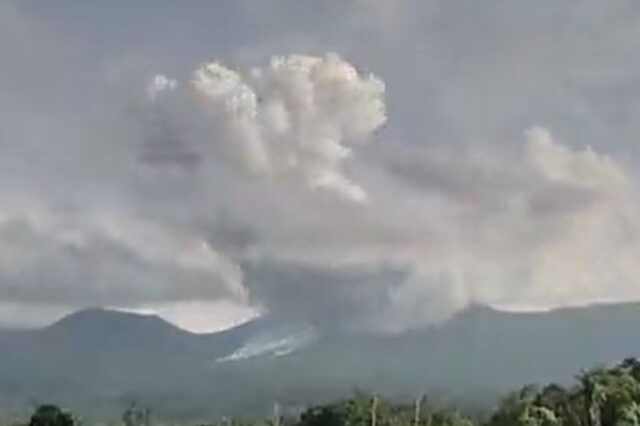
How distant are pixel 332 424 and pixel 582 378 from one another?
83.1 feet

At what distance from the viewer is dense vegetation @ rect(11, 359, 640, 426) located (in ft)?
248

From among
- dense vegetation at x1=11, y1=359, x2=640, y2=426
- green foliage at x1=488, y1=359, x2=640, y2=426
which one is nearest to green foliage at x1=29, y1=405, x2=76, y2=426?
dense vegetation at x1=11, y1=359, x2=640, y2=426

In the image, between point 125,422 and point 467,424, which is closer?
point 467,424

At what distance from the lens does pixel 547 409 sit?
79500mm

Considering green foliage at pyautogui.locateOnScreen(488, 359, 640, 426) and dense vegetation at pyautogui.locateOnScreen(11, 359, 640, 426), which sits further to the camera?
dense vegetation at pyautogui.locateOnScreen(11, 359, 640, 426)

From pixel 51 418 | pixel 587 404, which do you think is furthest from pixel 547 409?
pixel 51 418

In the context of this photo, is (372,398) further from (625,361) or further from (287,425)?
(287,425)

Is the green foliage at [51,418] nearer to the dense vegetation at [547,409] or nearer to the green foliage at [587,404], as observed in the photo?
the dense vegetation at [547,409]

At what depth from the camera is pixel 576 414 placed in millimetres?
80125

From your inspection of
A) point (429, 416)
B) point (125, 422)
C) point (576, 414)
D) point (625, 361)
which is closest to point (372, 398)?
point (429, 416)

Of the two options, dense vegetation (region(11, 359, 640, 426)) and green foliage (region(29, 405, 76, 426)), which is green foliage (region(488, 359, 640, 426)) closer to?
dense vegetation (region(11, 359, 640, 426))

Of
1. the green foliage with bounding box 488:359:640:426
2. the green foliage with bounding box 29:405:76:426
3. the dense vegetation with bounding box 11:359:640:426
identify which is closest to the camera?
the green foliage with bounding box 488:359:640:426

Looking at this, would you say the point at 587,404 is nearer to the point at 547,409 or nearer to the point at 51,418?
the point at 547,409

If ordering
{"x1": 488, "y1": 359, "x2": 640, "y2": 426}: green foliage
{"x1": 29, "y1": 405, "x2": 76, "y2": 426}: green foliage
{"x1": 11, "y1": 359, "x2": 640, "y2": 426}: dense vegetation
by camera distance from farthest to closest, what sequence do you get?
{"x1": 29, "y1": 405, "x2": 76, "y2": 426}: green foliage → {"x1": 11, "y1": 359, "x2": 640, "y2": 426}: dense vegetation → {"x1": 488, "y1": 359, "x2": 640, "y2": 426}: green foliage
